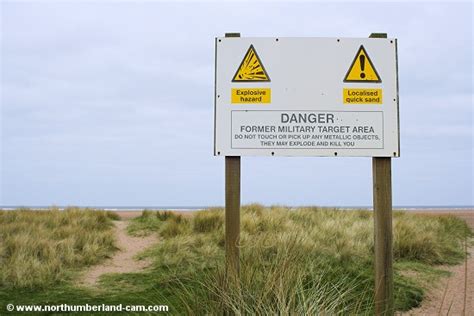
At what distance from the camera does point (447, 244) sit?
994cm

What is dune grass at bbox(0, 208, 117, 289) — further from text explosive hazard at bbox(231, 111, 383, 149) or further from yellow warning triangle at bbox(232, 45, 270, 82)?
yellow warning triangle at bbox(232, 45, 270, 82)

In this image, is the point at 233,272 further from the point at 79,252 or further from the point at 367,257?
the point at 79,252

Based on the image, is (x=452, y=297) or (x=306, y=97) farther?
(x=452, y=297)

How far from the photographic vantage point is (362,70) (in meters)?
4.97

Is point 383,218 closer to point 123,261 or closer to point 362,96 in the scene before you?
point 362,96

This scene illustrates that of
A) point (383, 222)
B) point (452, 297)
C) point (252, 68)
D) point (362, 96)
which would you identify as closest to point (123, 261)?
point (252, 68)

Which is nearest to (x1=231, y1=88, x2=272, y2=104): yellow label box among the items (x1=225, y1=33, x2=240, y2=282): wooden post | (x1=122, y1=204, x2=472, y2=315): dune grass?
(x1=225, y1=33, x2=240, y2=282): wooden post

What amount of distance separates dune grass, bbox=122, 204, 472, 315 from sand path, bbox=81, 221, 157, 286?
1.22 feet

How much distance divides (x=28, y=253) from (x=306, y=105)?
247 inches

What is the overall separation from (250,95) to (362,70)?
1247 millimetres

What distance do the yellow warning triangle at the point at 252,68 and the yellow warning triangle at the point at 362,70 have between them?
2.96 feet

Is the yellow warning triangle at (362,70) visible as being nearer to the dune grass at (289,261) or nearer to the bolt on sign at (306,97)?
the bolt on sign at (306,97)

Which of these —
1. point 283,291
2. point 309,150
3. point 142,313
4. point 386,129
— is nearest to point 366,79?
point 386,129

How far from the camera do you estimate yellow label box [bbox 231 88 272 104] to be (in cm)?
489
